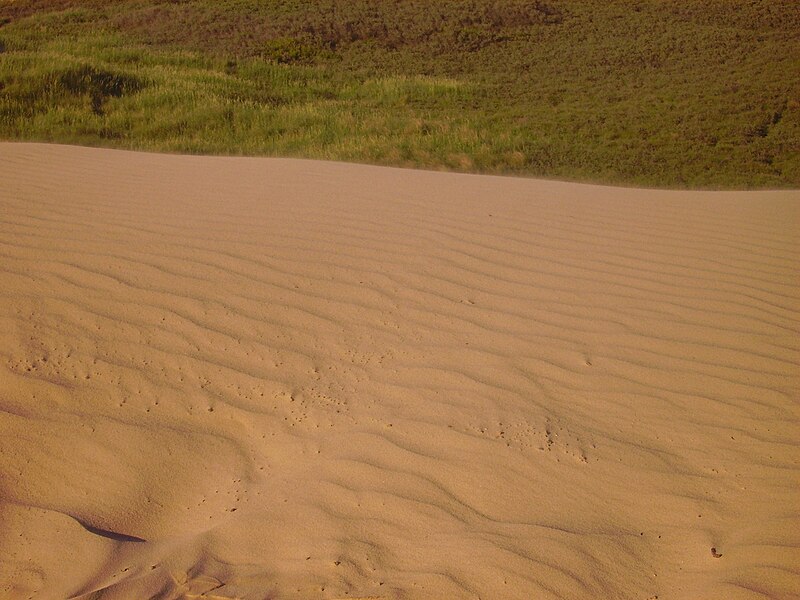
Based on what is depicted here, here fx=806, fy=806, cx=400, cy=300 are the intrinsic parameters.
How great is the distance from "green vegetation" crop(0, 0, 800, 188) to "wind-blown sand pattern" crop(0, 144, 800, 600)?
5537mm

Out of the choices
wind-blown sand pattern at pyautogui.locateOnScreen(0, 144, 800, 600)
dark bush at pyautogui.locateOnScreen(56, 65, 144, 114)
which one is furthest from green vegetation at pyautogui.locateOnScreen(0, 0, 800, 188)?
wind-blown sand pattern at pyautogui.locateOnScreen(0, 144, 800, 600)

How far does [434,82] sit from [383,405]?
12690 mm

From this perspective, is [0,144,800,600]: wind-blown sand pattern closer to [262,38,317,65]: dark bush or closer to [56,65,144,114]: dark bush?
[56,65,144,114]: dark bush

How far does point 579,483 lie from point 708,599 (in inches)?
25.4

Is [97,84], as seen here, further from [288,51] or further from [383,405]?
[383,405]

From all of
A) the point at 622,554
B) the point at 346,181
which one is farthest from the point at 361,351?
the point at 346,181

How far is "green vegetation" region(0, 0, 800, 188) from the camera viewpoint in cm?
1056

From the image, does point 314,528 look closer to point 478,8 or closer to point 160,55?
point 160,55

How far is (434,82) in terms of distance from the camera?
14.9 meters

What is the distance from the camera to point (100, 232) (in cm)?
438

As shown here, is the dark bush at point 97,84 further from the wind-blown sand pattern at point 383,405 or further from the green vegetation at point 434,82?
the wind-blown sand pattern at point 383,405

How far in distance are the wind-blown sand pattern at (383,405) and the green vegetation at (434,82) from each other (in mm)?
5537

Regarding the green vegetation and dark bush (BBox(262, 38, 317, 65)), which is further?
dark bush (BBox(262, 38, 317, 65))

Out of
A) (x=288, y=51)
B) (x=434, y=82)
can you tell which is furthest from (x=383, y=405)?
(x=288, y=51)
